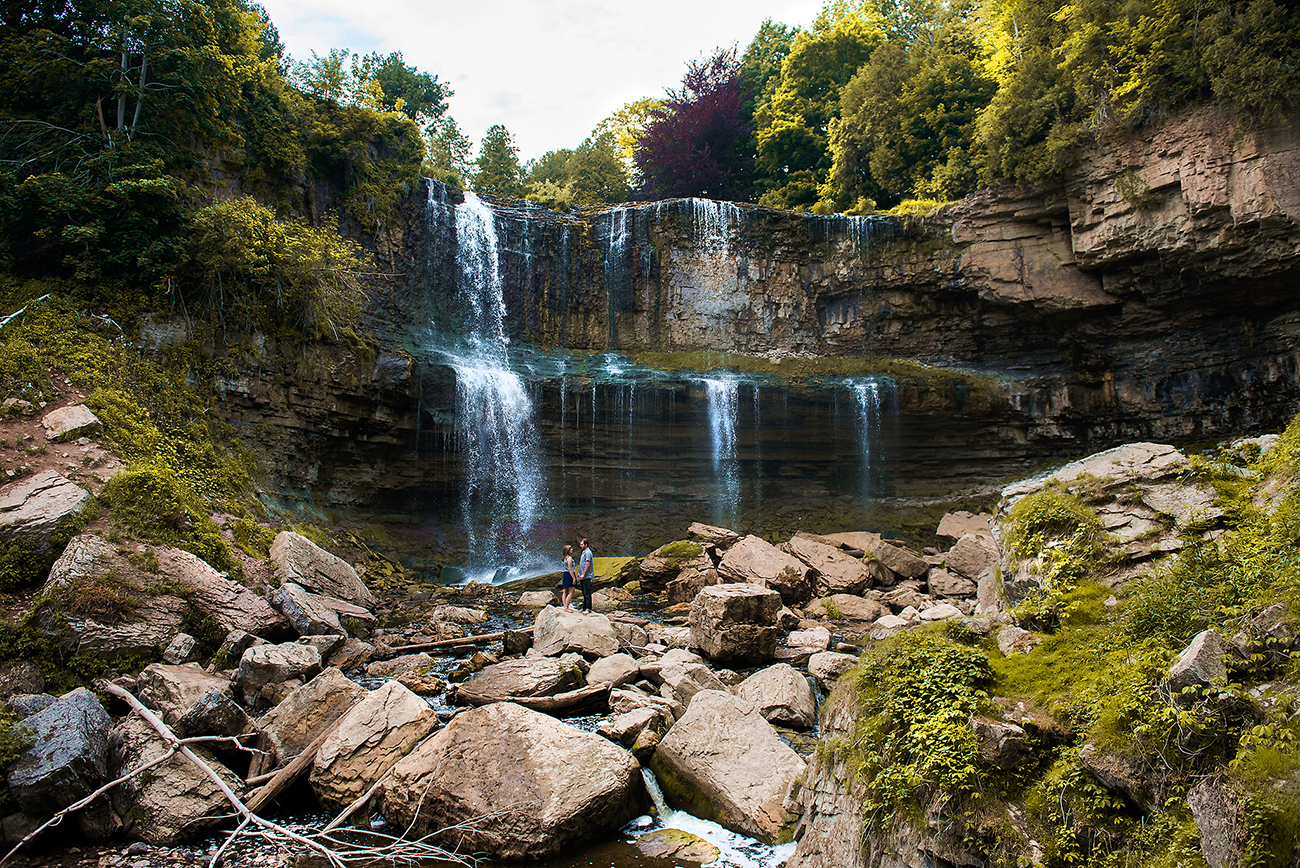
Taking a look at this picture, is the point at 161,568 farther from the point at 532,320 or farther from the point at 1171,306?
the point at 1171,306

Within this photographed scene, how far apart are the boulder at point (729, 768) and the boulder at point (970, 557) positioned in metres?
9.89

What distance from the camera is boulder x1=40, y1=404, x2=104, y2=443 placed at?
9.98 m

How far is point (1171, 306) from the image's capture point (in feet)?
63.7

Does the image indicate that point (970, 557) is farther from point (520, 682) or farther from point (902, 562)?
point (520, 682)

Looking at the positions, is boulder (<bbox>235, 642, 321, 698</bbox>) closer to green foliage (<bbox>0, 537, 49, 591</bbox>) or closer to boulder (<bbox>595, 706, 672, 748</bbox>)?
green foliage (<bbox>0, 537, 49, 591</bbox>)

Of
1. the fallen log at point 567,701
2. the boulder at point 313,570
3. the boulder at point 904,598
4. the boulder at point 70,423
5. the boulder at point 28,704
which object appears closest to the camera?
the boulder at point 28,704

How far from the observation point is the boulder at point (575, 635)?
9398 millimetres

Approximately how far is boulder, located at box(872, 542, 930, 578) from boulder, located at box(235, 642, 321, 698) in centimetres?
1257

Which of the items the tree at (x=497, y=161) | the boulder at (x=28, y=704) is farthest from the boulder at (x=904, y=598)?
the tree at (x=497, y=161)

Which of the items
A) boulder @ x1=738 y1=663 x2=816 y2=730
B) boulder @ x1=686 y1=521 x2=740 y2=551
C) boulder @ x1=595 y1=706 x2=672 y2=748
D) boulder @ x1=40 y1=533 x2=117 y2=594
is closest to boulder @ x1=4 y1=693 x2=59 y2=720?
boulder @ x1=40 y1=533 x2=117 y2=594

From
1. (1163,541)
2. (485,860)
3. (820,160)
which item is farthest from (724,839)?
(820,160)

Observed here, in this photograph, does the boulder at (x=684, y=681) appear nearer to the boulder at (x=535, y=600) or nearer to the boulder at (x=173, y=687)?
the boulder at (x=173, y=687)

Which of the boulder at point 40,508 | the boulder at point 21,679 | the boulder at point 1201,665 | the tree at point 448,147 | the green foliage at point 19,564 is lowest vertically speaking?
the boulder at point 21,679

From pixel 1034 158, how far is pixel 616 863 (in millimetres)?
21736
